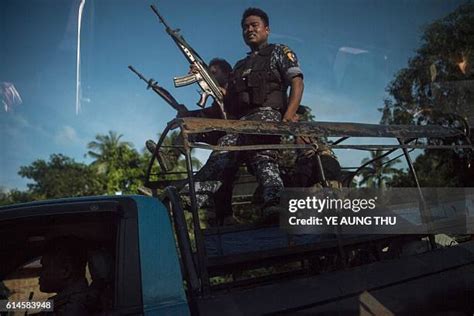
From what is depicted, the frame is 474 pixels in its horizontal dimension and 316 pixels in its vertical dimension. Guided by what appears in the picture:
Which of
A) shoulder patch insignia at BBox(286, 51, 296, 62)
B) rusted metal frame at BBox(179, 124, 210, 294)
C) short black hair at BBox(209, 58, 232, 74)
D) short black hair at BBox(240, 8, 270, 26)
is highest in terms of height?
short black hair at BBox(240, 8, 270, 26)

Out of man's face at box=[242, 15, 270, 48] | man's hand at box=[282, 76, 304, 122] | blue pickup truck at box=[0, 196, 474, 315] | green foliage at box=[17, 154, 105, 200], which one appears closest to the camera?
blue pickup truck at box=[0, 196, 474, 315]

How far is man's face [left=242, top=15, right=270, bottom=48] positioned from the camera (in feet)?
10.9

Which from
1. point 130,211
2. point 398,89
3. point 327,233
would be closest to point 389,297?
point 327,233

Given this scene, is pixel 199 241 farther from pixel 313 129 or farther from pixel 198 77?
pixel 198 77

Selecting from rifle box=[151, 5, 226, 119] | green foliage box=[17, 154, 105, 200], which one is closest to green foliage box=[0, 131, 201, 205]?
green foliage box=[17, 154, 105, 200]

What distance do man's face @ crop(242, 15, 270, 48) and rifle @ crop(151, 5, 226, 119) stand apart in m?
0.59

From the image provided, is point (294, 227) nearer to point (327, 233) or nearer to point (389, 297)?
point (327, 233)

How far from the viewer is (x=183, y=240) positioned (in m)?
1.65

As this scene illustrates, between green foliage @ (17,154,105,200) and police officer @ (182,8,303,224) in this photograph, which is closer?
police officer @ (182,8,303,224)

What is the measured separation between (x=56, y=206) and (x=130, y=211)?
29 centimetres

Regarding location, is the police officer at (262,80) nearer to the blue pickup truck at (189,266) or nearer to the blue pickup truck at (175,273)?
the blue pickup truck at (189,266)

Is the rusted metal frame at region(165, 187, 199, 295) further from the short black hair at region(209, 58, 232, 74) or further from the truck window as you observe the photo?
the short black hair at region(209, 58, 232, 74)

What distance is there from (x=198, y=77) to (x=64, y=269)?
8.13 feet

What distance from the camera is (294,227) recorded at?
7.21 feet
